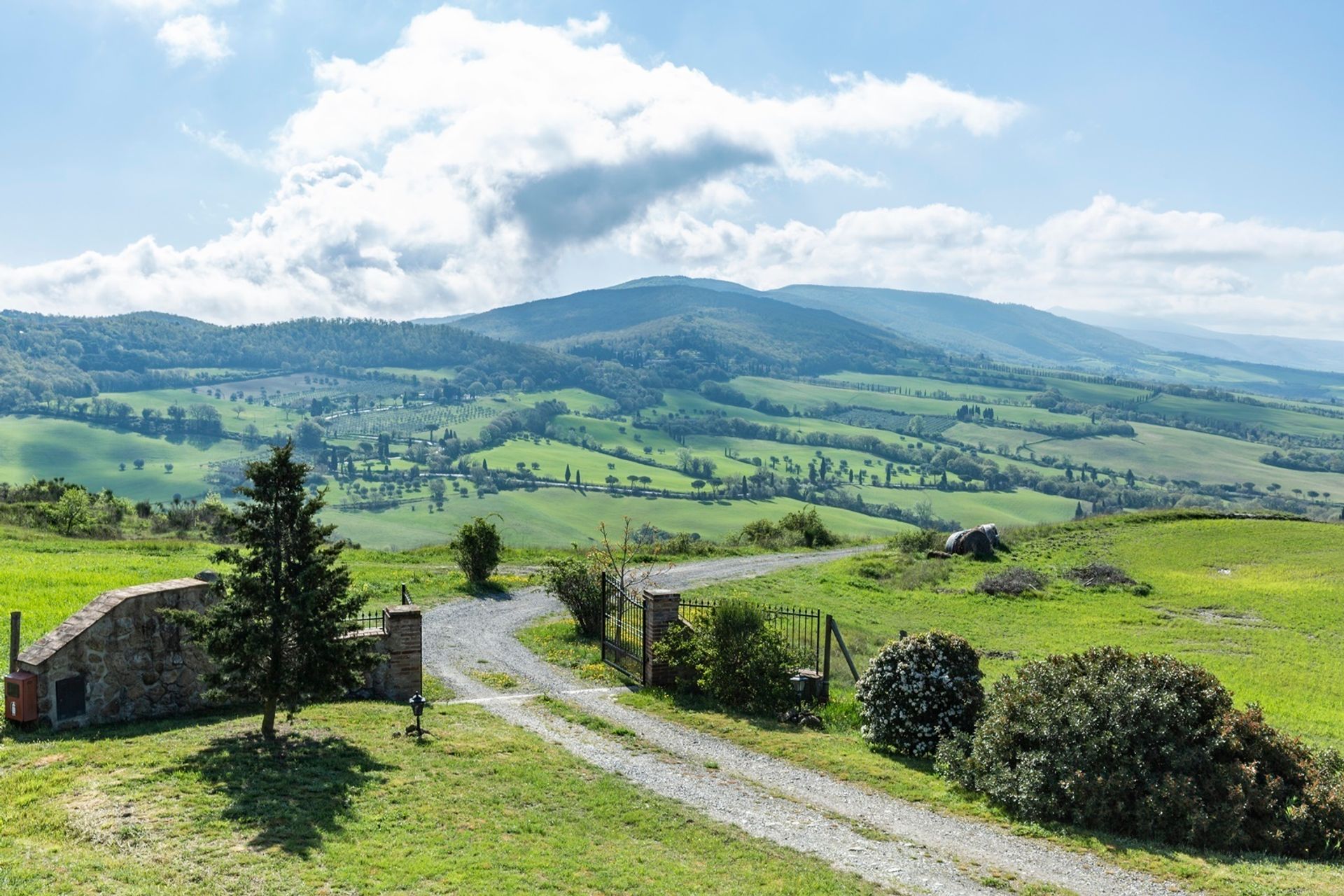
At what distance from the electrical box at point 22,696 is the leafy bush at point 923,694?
14.7 m

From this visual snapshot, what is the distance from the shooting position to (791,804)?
14.1 metres

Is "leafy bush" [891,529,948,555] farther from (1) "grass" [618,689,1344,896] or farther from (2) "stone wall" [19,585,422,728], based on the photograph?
Answer: (2) "stone wall" [19,585,422,728]

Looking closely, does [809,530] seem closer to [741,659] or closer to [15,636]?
[741,659]

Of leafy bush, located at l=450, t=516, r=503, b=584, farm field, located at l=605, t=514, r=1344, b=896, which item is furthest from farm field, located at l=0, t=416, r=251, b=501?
farm field, located at l=605, t=514, r=1344, b=896

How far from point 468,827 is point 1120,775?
9723mm

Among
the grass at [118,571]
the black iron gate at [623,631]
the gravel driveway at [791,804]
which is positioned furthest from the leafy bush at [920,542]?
the gravel driveway at [791,804]

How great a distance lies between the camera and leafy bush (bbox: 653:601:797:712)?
64.7 feet

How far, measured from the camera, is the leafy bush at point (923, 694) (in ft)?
55.7

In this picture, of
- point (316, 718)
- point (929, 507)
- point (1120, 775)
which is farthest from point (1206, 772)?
point (929, 507)

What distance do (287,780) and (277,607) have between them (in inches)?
104

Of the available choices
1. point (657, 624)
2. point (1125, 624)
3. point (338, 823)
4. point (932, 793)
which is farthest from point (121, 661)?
point (1125, 624)

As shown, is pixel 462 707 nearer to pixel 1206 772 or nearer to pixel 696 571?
pixel 1206 772

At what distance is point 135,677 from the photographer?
15484 millimetres

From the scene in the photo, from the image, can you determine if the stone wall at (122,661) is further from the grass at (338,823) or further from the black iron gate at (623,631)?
the black iron gate at (623,631)
